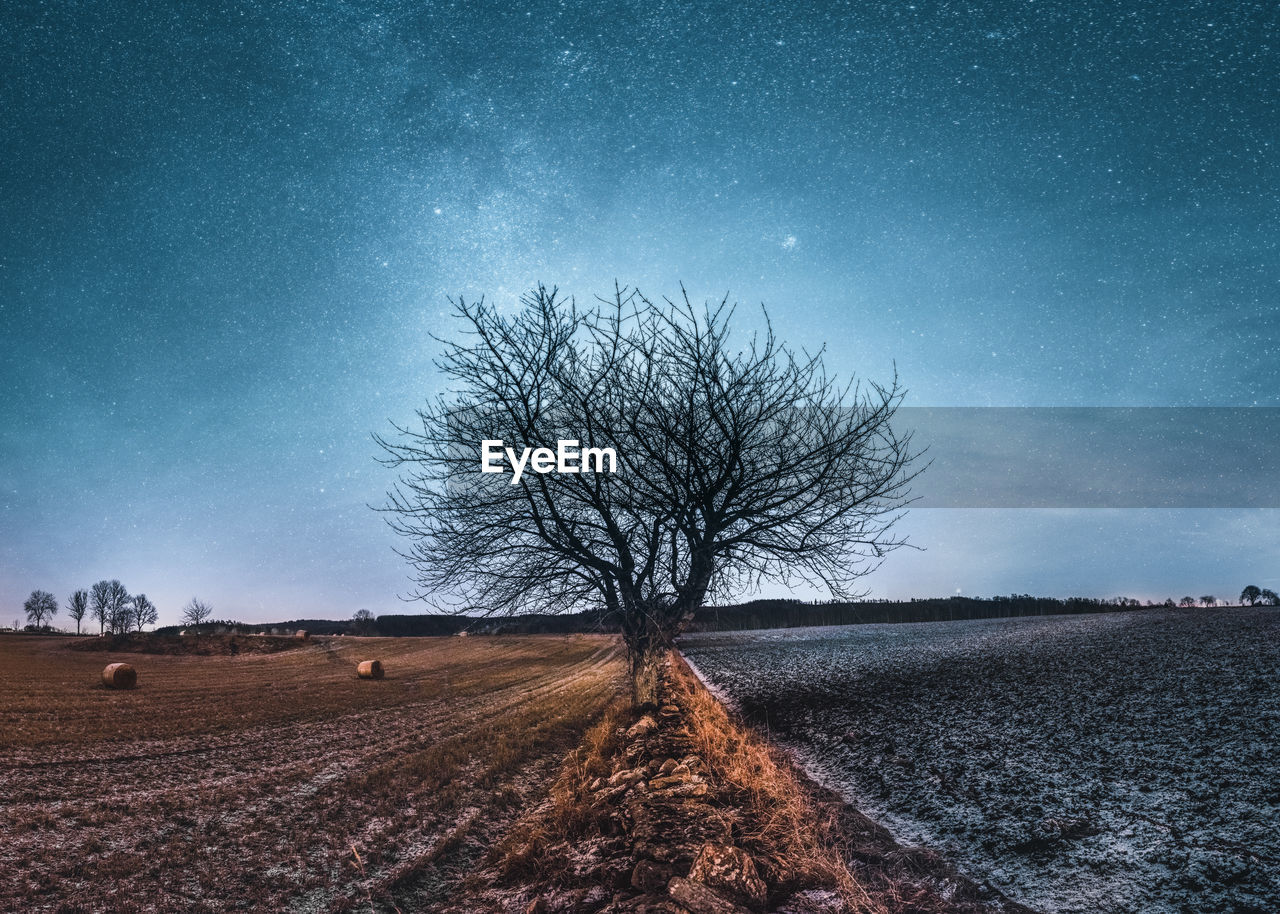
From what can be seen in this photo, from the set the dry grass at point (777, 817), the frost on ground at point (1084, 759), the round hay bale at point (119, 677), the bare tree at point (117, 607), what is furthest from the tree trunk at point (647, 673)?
the bare tree at point (117, 607)

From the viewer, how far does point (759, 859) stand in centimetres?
418

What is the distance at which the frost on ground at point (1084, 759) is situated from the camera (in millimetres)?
3572

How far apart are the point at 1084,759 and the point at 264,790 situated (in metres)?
10.9

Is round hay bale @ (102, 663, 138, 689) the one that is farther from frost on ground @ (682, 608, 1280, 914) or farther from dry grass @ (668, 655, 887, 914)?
dry grass @ (668, 655, 887, 914)

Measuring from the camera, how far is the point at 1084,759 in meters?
5.13

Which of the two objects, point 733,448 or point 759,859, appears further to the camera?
point 733,448

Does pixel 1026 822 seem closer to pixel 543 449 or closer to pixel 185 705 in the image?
pixel 543 449

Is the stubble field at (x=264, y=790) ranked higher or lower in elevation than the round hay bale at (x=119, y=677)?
higher

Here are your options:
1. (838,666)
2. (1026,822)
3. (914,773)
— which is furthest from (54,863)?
(838,666)

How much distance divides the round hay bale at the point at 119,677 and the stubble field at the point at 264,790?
3.87m

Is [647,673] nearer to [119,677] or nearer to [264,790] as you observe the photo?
[264,790]

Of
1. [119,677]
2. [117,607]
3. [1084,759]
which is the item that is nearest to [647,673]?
[1084,759]

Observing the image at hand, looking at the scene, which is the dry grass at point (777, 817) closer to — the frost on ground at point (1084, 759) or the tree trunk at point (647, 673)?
the frost on ground at point (1084, 759)

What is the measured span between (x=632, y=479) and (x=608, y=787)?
16.3 ft
